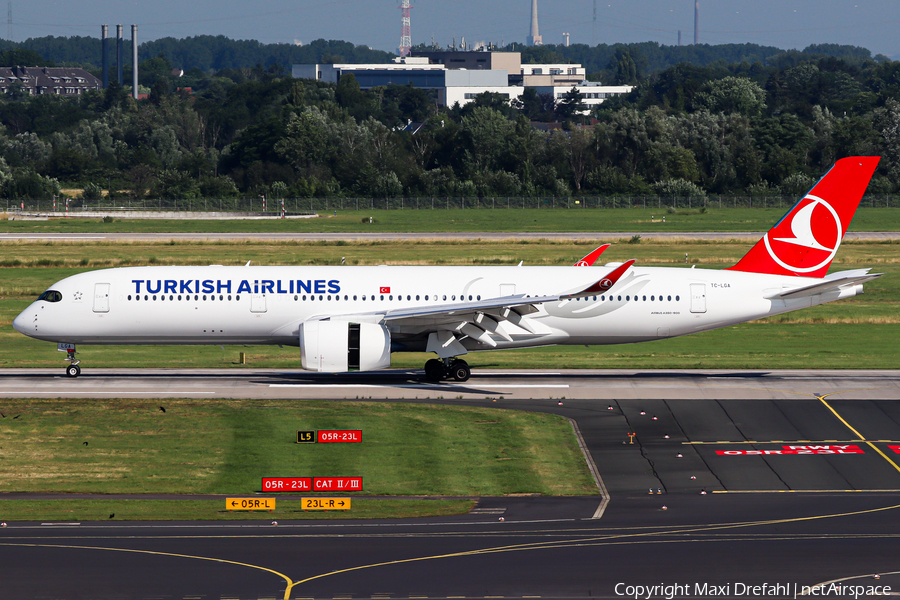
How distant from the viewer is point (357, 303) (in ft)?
137

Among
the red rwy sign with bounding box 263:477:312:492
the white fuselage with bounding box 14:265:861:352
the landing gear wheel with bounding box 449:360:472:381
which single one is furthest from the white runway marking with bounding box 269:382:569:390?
the red rwy sign with bounding box 263:477:312:492


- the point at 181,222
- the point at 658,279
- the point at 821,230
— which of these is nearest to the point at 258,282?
the point at 658,279

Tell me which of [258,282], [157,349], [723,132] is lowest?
[157,349]

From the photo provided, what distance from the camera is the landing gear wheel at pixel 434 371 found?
1663 inches

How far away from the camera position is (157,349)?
51.8 metres

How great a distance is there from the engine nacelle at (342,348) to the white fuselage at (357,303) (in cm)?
175

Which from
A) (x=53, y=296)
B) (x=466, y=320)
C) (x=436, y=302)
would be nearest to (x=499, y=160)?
(x=436, y=302)

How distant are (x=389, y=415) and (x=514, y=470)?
7333 mm

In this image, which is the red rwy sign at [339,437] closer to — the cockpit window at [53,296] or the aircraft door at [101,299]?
the aircraft door at [101,299]

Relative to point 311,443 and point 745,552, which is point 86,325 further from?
point 745,552

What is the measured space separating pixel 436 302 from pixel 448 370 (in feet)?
8.95

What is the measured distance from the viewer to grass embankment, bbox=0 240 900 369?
48.2 metres

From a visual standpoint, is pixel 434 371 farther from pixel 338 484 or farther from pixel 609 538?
pixel 609 538

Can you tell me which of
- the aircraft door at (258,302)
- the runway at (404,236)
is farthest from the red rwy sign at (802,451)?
the runway at (404,236)
